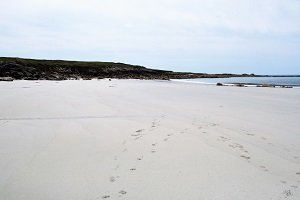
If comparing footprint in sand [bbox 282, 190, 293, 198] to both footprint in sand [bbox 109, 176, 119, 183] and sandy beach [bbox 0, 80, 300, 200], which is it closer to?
sandy beach [bbox 0, 80, 300, 200]

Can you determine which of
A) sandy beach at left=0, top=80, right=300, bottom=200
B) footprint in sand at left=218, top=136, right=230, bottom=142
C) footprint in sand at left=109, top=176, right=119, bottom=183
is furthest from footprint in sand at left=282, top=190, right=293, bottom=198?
footprint in sand at left=218, top=136, right=230, bottom=142

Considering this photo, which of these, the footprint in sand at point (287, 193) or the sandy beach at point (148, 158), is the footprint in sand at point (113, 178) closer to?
the sandy beach at point (148, 158)

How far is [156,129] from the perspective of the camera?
20.1 ft

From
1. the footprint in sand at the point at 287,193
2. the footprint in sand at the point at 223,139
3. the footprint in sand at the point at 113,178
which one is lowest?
the footprint in sand at the point at 113,178

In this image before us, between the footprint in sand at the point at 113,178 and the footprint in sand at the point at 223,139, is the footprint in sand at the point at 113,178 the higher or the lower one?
the lower one

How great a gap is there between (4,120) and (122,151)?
392 cm

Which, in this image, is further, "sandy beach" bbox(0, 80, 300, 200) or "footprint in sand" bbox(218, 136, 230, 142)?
"footprint in sand" bbox(218, 136, 230, 142)

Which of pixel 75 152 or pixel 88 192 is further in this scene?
pixel 75 152

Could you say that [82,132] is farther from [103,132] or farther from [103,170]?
[103,170]

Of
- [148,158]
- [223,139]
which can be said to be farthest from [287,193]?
[223,139]

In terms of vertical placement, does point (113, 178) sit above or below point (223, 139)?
below

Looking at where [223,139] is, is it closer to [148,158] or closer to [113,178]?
[148,158]

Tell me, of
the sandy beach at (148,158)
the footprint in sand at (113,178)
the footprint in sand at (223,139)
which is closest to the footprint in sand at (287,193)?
the sandy beach at (148,158)

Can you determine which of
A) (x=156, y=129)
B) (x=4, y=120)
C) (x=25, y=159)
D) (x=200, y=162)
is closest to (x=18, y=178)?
(x=25, y=159)
